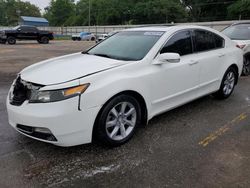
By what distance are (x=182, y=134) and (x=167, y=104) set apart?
51 cm

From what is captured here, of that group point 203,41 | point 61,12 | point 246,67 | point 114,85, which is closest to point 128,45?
point 114,85

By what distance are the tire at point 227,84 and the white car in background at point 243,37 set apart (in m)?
2.21

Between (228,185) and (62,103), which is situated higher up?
(62,103)

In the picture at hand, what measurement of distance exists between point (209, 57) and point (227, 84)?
3.59 feet

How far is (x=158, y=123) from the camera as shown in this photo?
4445 millimetres

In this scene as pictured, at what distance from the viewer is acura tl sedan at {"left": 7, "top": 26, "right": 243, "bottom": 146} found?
10.2ft

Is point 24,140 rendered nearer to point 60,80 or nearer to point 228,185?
point 60,80

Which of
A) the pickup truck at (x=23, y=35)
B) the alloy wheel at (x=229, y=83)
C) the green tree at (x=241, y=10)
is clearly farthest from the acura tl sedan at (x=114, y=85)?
the green tree at (x=241, y=10)

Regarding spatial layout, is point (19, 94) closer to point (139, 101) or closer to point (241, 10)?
point (139, 101)

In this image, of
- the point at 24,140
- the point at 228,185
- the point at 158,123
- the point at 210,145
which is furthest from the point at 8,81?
the point at 228,185

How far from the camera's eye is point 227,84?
571 cm

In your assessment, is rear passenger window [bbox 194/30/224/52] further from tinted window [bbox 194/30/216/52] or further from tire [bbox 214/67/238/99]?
tire [bbox 214/67/238/99]

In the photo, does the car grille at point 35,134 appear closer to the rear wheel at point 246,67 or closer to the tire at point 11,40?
the rear wheel at point 246,67

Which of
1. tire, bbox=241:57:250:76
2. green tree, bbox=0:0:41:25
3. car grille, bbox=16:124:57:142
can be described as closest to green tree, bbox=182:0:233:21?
tire, bbox=241:57:250:76
